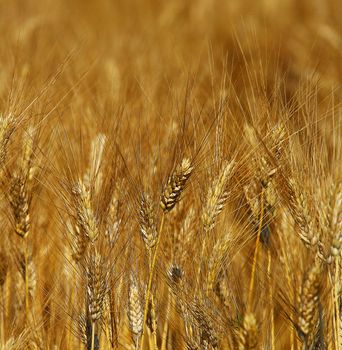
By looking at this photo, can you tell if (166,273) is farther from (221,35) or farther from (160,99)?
(221,35)

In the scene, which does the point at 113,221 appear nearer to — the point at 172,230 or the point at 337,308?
the point at 172,230

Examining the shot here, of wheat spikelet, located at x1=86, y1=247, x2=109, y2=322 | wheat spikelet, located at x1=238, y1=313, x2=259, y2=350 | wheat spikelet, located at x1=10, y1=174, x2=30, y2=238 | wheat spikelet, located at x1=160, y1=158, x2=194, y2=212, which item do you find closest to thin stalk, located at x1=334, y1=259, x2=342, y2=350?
wheat spikelet, located at x1=238, y1=313, x2=259, y2=350

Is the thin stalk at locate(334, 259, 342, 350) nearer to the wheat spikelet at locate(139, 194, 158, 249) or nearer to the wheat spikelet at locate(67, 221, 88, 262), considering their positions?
the wheat spikelet at locate(139, 194, 158, 249)

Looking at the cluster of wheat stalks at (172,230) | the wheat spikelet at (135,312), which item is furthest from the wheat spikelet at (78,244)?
the wheat spikelet at (135,312)

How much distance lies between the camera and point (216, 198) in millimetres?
1534

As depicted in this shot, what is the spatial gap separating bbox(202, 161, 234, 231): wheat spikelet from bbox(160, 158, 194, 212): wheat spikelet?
6cm

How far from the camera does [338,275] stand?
1.51 meters

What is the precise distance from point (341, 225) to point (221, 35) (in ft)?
10.8

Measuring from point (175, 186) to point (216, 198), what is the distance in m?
0.09

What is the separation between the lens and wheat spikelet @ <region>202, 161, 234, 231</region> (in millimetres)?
1524

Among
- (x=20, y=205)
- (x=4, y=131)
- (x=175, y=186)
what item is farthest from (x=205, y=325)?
(x=4, y=131)

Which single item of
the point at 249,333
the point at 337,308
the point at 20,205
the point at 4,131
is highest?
the point at 4,131

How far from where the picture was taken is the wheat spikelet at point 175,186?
5.08 feet

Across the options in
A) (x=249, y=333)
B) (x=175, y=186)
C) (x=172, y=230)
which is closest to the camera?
(x=249, y=333)
